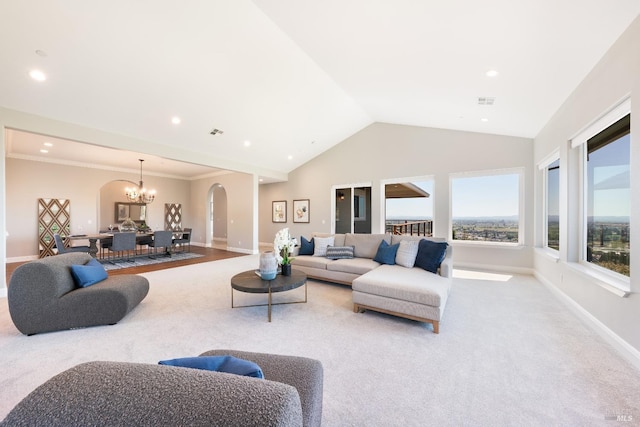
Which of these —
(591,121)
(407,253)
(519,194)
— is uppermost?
(591,121)

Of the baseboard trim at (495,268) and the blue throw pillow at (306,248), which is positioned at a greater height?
the blue throw pillow at (306,248)

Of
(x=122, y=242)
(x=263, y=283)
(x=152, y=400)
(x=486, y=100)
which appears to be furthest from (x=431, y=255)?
(x=122, y=242)

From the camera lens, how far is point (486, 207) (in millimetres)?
5871

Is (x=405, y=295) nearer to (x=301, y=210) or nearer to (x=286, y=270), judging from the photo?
(x=286, y=270)

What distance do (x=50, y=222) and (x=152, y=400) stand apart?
31.3 ft

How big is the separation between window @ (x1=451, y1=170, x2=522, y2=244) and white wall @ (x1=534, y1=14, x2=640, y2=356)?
5.47 feet

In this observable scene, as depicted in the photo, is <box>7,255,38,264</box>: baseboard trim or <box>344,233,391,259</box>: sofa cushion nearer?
<box>344,233,391,259</box>: sofa cushion

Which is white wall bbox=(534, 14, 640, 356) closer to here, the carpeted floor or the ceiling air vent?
the carpeted floor

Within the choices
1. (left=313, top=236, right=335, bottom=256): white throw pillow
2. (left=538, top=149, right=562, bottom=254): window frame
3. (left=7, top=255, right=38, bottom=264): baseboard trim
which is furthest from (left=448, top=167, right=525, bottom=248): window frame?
(left=7, top=255, right=38, bottom=264): baseboard trim

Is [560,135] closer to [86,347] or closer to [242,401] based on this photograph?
[242,401]

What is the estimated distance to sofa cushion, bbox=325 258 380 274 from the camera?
409cm

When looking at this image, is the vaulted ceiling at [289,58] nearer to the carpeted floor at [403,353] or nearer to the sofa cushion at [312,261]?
the carpeted floor at [403,353]

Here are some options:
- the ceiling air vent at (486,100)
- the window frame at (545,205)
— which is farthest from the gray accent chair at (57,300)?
the window frame at (545,205)

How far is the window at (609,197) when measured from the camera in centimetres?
265
